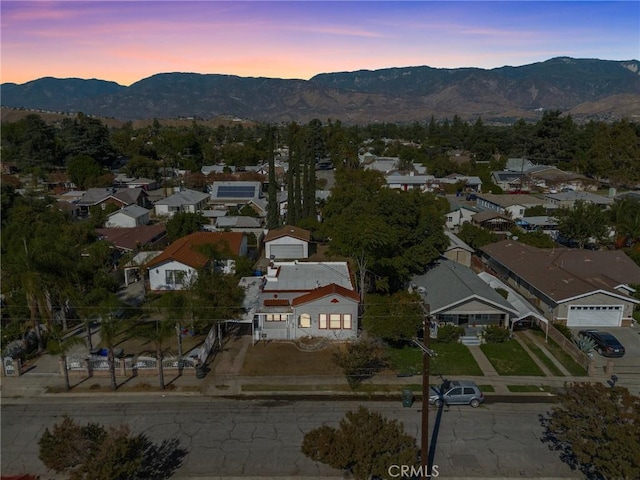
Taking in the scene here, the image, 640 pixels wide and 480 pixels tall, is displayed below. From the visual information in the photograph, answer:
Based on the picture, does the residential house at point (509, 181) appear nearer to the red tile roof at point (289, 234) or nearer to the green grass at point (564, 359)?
the red tile roof at point (289, 234)

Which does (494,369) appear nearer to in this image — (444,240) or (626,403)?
(626,403)

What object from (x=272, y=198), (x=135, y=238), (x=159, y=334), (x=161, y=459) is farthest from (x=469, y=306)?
(x=135, y=238)

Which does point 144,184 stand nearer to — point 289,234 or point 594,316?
point 289,234

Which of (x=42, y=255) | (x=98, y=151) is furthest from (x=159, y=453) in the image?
(x=98, y=151)

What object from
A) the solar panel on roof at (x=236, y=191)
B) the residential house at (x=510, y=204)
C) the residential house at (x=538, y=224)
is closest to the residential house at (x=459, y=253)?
the residential house at (x=538, y=224)

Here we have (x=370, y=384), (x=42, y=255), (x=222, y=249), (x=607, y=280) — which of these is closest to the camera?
(x=370, y=384)

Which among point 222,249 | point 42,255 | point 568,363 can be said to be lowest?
point 568,363
